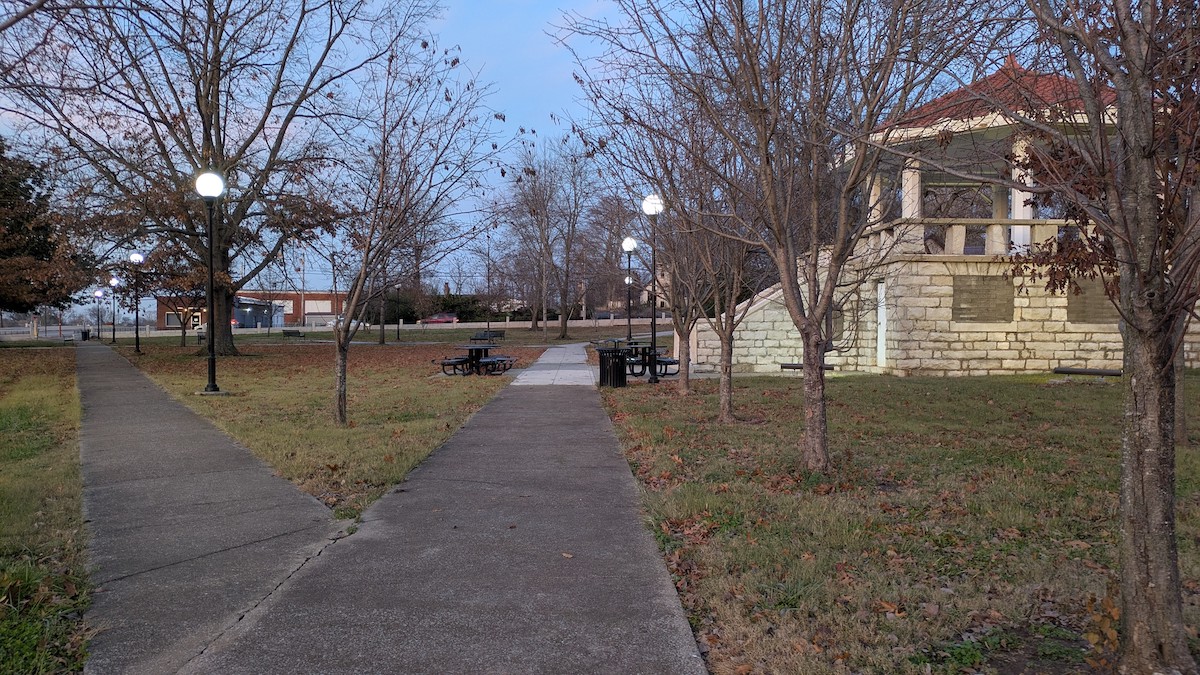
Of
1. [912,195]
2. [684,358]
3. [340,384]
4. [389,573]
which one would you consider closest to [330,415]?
[340,384]

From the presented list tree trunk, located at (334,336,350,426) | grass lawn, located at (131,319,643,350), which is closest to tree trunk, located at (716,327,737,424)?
tree trunk, located at (334,336,350,426)

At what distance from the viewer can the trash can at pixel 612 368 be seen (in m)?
16.8

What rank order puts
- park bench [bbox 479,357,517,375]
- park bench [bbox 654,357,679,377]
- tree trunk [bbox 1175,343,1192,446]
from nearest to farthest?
tree trunk [bbox 1175,343,1192,446]
park bench [bbox 654,357,679,377]
park bench [bbox 479,357,517,375]

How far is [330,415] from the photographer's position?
39.2ft

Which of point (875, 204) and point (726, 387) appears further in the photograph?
point (726, 387)

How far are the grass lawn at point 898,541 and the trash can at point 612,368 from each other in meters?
5.69

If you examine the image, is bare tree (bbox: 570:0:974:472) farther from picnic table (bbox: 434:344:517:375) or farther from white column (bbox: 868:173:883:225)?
picnic table (bbox: 434:344:517:375)

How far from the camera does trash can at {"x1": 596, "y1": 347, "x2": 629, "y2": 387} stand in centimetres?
1681

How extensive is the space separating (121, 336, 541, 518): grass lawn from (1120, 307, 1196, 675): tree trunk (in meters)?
5.01

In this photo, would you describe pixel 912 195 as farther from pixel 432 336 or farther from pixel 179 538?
pixel 432 336

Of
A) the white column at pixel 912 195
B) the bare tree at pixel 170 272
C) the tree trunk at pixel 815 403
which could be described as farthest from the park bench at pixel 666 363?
the bare tree at pixel 170 272

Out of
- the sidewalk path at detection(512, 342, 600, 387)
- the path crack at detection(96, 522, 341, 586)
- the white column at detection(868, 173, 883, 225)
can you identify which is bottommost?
the path crack at detection(96, 522, 341, 586)

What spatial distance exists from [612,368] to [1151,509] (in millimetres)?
13864

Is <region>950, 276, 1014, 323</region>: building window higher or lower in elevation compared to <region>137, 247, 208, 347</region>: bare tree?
lower
